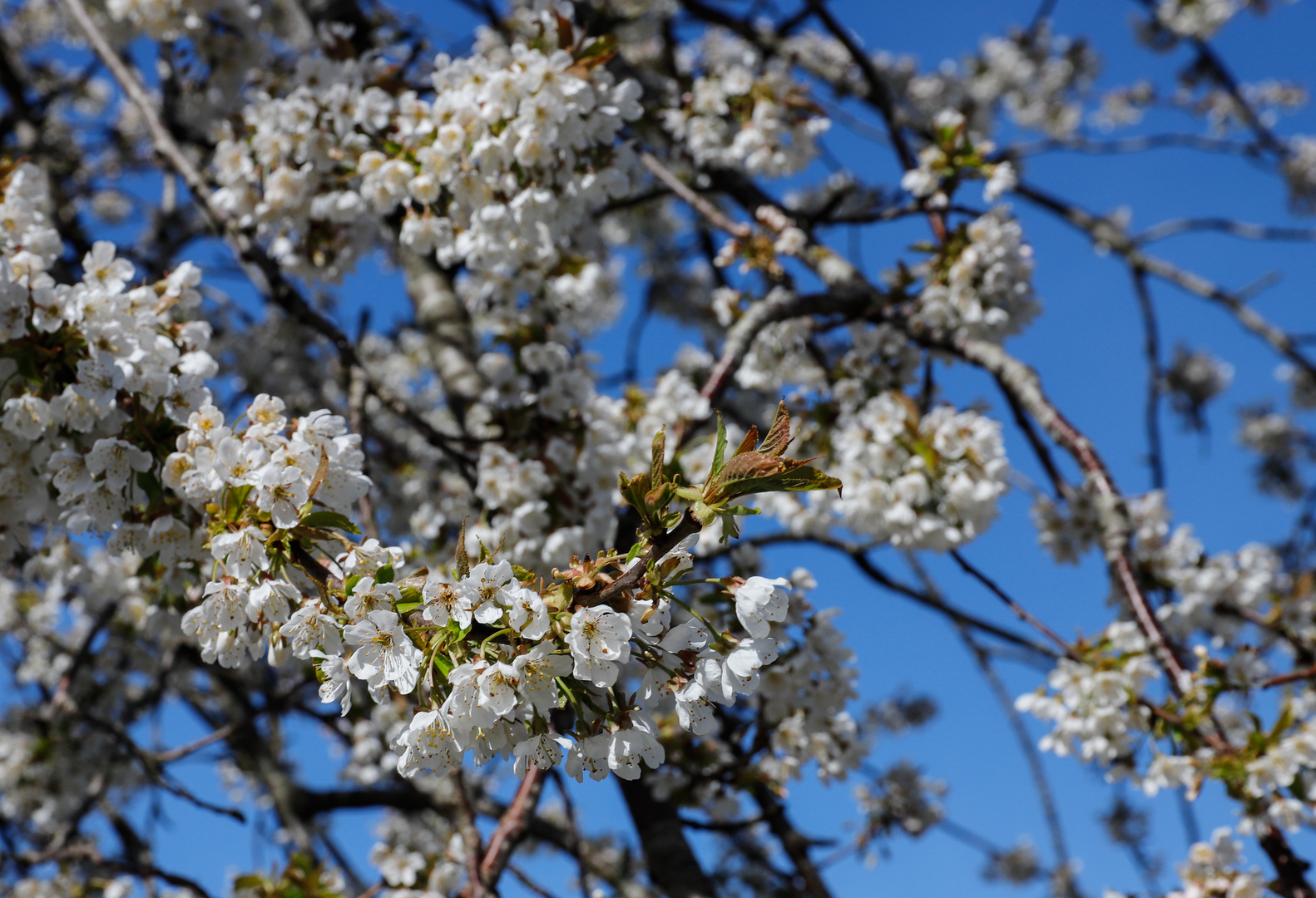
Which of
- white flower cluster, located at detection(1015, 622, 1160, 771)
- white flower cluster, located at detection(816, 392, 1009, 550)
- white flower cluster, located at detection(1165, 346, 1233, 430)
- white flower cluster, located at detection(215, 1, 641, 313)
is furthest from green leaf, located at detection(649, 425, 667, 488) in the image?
white flower cluster, located at detection(1165, 346, 1233, 430)

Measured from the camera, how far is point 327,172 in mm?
2859

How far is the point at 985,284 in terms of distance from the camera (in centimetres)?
297

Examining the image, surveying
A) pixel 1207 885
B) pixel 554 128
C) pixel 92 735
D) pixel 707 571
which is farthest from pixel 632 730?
pixel 92 735

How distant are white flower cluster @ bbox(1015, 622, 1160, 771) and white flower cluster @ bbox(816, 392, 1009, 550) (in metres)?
0.49

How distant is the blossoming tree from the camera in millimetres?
1385

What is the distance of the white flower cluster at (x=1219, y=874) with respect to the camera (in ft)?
7.39

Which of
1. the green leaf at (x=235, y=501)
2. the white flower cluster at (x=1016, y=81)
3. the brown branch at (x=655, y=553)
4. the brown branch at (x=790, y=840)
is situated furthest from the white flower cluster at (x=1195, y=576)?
the white flower cluster at (x=1016, y=81)

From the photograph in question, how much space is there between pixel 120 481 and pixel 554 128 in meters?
1.34

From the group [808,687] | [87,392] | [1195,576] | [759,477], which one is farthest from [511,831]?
[1195,576]

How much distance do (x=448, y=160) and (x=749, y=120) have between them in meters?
1.47

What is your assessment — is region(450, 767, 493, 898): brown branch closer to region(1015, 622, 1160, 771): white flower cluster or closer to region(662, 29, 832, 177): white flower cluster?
region(1015, 622, 1160, 771): white flower cluster

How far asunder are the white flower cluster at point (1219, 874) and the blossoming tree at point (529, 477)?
11 mm

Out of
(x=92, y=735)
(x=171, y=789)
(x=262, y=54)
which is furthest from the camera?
(x=92, y=735)

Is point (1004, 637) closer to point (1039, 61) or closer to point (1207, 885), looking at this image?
point (1207, 885)
